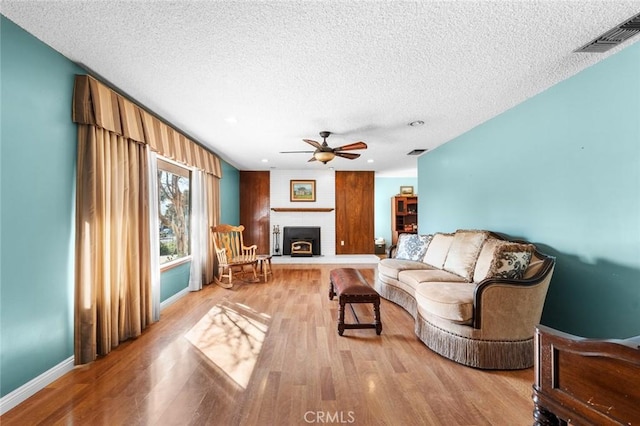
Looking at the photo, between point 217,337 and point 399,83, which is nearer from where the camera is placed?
point 399,83

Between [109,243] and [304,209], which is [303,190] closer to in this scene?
[304,209]

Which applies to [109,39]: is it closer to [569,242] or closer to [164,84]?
[164,84]

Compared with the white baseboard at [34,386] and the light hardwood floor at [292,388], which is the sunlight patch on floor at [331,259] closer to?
the light hardwood floor at [292,388]

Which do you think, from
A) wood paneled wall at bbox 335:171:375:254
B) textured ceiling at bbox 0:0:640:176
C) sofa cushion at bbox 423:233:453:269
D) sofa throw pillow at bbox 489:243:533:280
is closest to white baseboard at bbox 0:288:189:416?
textured ceiling at bbox 0:0:640:176

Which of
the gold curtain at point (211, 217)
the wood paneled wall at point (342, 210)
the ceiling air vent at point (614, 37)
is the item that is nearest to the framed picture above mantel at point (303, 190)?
the wood paneled wall at point (342, 210)

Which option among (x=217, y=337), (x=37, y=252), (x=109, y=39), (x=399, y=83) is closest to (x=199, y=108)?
(x=109, y=39)

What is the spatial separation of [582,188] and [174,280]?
15.7ft

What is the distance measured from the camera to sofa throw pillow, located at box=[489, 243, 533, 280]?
2275 mm

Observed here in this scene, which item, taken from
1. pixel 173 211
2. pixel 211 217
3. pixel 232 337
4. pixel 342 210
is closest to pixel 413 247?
pixel 232 337

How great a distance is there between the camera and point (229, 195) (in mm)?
6395

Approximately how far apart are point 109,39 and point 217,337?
102 inches

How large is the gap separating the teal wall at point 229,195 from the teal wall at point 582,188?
16.5ft

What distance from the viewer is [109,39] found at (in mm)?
1809

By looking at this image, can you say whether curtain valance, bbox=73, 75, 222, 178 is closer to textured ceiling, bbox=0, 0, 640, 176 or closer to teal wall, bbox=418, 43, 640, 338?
textured ceiling, bbox=0, 0, 640, 176
